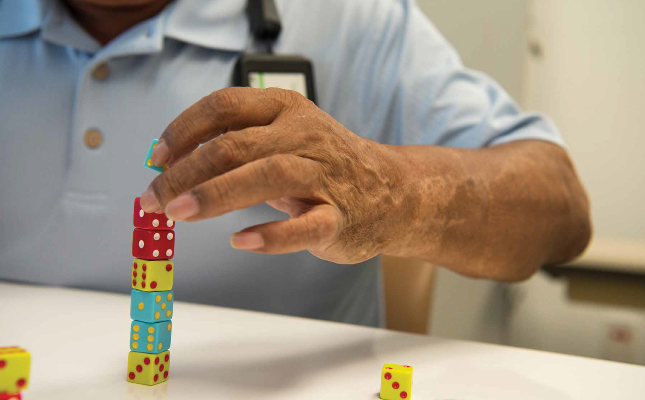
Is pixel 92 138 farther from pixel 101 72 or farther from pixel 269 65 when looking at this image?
pixel 269 65

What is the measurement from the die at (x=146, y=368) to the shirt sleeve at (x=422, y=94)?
0.67m

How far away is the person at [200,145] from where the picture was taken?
89 cm

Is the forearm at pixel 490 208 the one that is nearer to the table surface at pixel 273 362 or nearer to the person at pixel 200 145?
the person at pixel 200 145

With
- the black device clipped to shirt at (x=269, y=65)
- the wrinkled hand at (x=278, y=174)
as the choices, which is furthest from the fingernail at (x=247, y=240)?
the black device clipped to shirt at (x=269, y=65)

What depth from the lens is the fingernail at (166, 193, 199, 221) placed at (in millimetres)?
480

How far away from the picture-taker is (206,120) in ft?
1.77

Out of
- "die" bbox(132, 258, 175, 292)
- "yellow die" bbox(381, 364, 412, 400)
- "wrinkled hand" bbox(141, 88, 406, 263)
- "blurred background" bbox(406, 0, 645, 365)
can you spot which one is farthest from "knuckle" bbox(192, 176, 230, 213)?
"blurred background" bbox(406, 0, 645, 365)

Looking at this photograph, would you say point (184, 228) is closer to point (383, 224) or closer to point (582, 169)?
point (383, 224)

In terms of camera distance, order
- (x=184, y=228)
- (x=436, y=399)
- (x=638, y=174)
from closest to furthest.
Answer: (x=436, y=399) < (x=184, y=228) < (x=638, y=174)

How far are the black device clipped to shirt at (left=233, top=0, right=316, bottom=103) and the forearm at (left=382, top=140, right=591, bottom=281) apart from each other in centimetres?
32

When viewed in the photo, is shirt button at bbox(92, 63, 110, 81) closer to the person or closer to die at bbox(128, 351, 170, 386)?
the person

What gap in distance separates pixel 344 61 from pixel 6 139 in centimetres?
58

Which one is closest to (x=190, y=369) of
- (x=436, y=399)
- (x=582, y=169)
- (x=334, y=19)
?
(x=436, y=399)

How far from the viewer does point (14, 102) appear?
102cm
